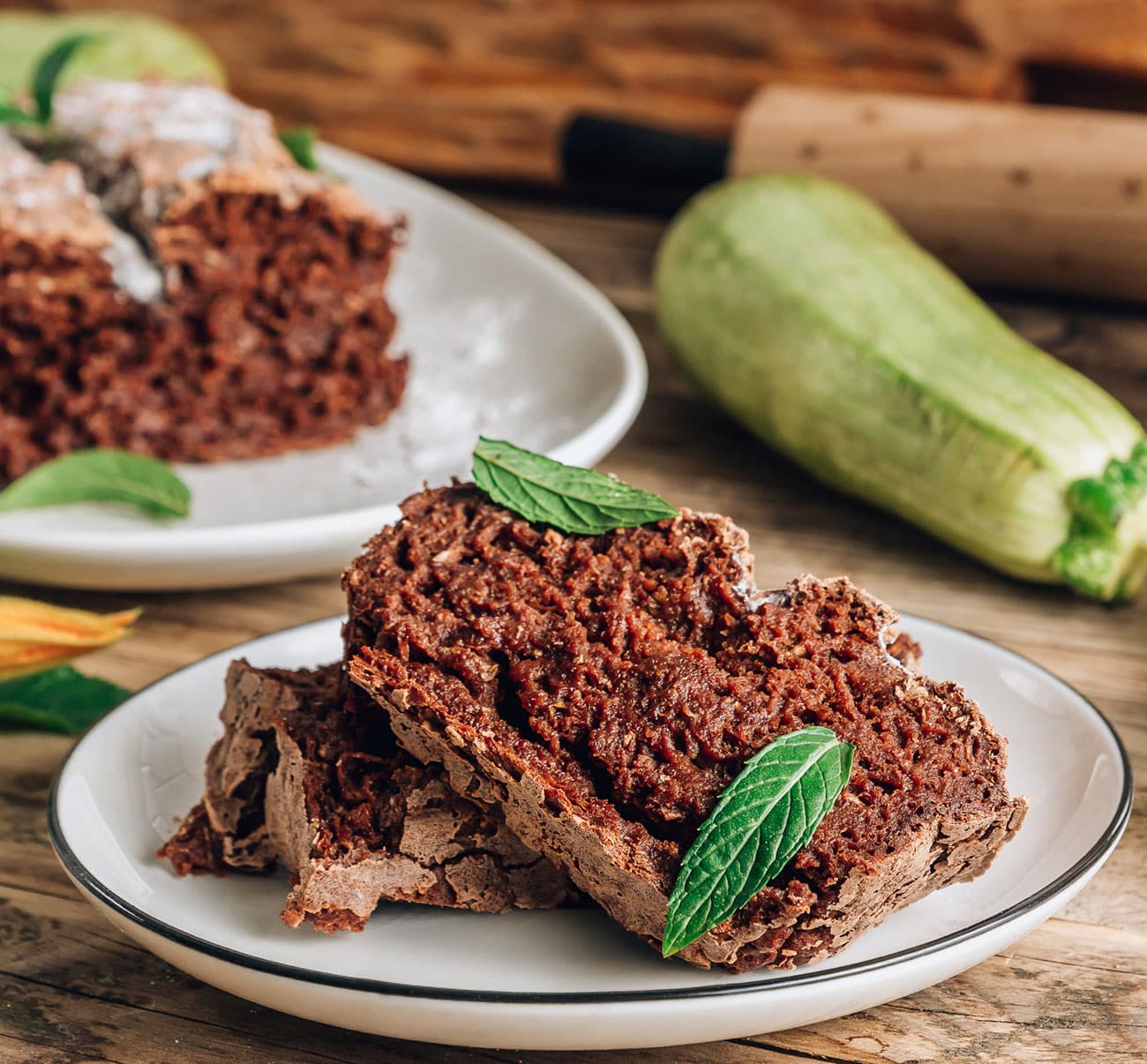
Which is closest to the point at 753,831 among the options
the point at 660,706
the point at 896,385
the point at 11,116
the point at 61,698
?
the point at 660,706

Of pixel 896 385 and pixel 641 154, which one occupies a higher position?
pixel 641 154

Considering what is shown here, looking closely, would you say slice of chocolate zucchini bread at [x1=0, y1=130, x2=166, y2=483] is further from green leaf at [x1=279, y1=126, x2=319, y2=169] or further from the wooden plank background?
the wooden plank background

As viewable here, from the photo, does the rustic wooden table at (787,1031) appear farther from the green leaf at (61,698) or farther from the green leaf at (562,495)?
the green leaf at (562,495)

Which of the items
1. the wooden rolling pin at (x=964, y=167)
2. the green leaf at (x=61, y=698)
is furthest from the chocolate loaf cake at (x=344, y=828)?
the wooden rolling pin at (x=964, y=167)

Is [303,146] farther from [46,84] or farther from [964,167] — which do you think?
[964,167]

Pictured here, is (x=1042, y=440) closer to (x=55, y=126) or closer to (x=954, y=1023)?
(x=954, y=1023)

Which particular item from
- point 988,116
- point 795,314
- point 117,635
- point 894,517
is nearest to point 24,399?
point 117,635
